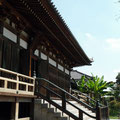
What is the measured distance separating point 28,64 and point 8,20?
212cm

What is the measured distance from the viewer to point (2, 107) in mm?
7441

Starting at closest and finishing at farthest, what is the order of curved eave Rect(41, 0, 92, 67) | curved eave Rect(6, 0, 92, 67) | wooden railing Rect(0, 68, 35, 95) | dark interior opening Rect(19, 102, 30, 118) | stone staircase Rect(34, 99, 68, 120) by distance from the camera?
wooden railing Rect(0, 68, 35, 95) → curved eave Rect(6, 0, 92, 67) → curved eave Rect(41, 0, 92, 67) → stone staircase Rect(34, 99, 68, 120) → dark interior opening Rect(19, 102, 30, 118)

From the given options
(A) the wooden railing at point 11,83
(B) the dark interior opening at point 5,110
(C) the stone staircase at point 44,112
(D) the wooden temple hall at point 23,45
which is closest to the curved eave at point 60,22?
(D) the wooden temple hall at point 23,45

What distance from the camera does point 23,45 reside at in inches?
333

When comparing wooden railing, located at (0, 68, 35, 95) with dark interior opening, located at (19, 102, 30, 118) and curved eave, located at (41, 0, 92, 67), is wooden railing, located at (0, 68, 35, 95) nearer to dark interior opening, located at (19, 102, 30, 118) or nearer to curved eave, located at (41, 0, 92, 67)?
dark interior opening, located at (19, 102, 30, 118)

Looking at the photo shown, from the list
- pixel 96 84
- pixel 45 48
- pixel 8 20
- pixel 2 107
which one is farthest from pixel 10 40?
pixel 96 84

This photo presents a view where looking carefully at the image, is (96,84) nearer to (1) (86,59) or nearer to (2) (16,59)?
(1) (86,59)

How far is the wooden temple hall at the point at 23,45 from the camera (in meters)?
6.27

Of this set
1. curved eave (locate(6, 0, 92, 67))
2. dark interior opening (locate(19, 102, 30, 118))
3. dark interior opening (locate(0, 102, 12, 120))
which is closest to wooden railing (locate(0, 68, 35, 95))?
dark interior opening (locate(19, 102, 30, 118))

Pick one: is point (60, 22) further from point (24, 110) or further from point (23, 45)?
point (24, 110)

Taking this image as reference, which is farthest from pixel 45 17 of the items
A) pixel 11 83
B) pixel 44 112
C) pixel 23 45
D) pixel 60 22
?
pixel 44 112

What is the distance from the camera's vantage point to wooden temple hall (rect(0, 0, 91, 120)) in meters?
6.27

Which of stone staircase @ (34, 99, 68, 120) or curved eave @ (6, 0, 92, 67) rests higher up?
curved eave @ (6, 0, 92, 67)

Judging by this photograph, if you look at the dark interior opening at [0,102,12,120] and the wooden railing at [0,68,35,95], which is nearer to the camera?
the wooden railing at [0,68,35,95]
